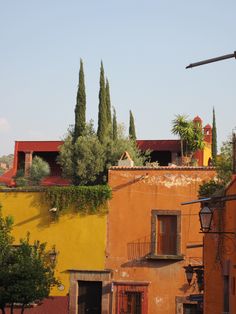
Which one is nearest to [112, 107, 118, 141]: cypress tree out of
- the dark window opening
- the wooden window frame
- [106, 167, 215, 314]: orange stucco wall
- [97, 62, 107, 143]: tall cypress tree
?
[97, 62, 107, 143]: tall cypress tree

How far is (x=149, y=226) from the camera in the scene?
2695cm

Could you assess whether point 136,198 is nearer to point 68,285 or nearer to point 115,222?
point 115,222

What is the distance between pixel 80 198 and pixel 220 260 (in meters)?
13.6

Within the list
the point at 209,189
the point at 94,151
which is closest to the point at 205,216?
the point at 209,189

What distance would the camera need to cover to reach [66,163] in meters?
39.1

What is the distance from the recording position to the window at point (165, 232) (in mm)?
26688

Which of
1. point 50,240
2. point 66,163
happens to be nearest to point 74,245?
point 50,240

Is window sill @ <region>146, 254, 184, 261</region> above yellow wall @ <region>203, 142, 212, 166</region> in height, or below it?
below

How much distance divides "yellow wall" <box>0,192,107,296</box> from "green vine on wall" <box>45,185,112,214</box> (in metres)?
0.30

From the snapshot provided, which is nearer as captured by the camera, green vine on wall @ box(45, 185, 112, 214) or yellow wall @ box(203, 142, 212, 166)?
green vine on wall @ box(45, 185, 112, 214)

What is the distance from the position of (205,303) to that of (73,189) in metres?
13.2

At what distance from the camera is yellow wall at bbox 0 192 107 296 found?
27.3 metres

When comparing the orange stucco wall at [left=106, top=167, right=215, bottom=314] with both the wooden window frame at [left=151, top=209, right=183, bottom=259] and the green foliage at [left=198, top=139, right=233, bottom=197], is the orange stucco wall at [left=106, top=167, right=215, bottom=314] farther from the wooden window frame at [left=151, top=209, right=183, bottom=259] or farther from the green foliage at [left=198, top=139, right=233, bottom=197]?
the green foliage at [left=198, top=139, right=233, bottom=197]

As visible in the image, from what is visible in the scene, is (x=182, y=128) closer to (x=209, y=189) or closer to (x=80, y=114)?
(x=80, y=114)
